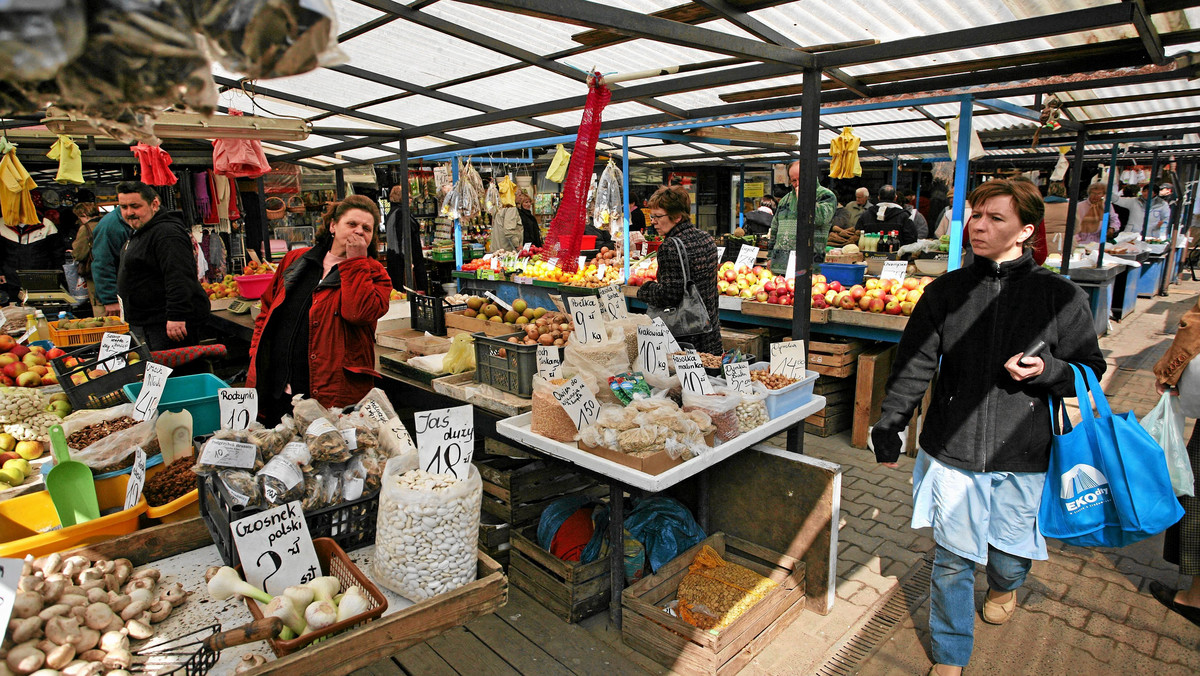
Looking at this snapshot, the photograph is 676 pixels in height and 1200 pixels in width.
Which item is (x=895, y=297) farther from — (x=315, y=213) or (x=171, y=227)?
(x=315, y=213)

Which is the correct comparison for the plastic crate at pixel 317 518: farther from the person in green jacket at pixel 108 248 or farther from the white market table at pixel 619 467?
the person in green jacket at pixel 108 248

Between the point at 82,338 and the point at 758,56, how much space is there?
4833mm

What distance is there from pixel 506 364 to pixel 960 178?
3704 millimetres

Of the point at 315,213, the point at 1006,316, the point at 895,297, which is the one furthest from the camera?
the point at 315,213

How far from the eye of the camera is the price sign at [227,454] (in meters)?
1.75

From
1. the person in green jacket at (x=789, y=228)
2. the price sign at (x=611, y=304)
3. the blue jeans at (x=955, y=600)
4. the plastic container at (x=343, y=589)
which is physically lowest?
the blue jeans at (x=955, y=600)

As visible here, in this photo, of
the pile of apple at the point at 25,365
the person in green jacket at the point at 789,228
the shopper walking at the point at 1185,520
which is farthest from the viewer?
the person in green jacket at the point at 789,228

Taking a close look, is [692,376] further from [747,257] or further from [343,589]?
[747,257]

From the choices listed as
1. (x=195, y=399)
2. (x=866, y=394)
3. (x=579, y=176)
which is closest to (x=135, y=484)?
(x=195, y=399)

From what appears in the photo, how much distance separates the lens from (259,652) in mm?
1433

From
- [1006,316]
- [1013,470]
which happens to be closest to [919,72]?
[1006,316]

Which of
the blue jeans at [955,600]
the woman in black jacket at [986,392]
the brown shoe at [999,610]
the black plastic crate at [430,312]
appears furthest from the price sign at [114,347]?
the brown shoe at [999,610]

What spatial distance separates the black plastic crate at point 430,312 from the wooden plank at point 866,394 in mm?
3126

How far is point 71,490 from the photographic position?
1878mm
